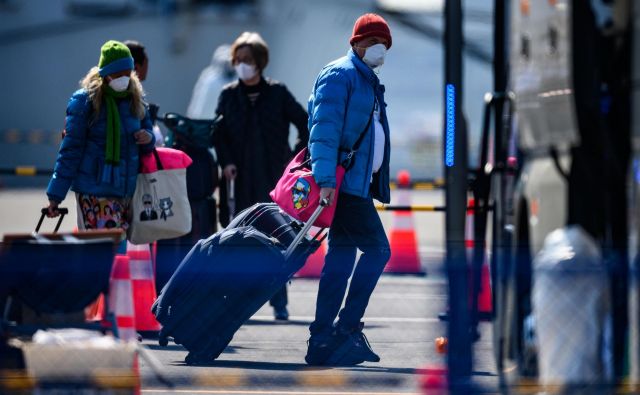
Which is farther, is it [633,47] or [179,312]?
[179,312]

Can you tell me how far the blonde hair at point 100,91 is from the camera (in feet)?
26.8

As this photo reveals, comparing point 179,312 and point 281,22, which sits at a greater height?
point 281,22

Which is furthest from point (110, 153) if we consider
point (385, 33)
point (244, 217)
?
point (385, 33)

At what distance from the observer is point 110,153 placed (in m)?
8.20

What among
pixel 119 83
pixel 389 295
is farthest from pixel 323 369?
pixel 389 295

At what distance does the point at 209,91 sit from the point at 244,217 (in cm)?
403

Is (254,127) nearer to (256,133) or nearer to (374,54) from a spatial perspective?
(256,133)

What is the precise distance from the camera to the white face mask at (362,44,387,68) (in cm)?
766

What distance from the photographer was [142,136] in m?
8.34

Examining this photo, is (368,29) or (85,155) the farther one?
(85,155)

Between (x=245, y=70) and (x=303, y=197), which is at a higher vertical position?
(x=245, y=70)

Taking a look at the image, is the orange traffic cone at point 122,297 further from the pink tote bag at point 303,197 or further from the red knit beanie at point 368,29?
the red knit beanie at point 368,29

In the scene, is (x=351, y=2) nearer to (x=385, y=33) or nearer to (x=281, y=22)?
(x=281, y=22)

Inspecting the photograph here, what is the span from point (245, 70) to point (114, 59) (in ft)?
4.92
